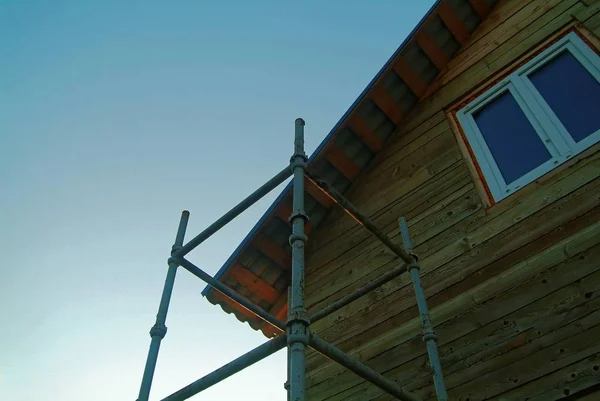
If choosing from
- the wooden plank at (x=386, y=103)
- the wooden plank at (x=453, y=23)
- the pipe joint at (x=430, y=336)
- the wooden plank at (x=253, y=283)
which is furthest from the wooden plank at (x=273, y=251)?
the wooden plank at (x=453, y=23)

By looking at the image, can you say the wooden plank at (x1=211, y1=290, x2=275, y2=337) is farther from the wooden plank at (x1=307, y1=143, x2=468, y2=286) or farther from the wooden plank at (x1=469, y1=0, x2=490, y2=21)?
the wooden plank at (x1=469, y1=0, x2=490, y2=21)

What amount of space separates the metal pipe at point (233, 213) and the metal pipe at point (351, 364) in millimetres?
1571

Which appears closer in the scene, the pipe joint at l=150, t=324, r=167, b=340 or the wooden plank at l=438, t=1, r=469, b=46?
the pipe joint at l=150, t=324, r=167, b=340

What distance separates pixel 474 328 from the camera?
3.80 metres

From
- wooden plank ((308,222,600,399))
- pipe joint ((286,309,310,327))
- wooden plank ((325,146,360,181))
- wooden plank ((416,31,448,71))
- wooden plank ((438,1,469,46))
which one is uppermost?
wooden plank ((438,1,469,46))

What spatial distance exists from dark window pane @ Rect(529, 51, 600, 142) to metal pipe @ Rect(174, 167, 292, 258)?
2.69 m

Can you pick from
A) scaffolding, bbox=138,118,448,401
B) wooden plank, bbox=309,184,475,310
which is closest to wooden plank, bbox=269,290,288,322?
wooden plank, bbox=309,184,475,310

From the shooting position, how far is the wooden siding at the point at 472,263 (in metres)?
3.35

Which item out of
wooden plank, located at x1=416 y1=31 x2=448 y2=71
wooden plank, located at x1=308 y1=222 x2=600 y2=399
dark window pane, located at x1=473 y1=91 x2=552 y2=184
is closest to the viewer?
wooden plank, located at x1=308 y1=222 x2=600 y2=399

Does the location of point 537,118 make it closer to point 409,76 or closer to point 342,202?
point 409,76

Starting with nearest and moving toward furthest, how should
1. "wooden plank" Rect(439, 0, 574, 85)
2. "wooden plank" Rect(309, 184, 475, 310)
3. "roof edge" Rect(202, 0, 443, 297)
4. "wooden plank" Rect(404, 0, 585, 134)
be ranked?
"wooden plank" Rect(309, 184, 475, 310) < "wooden plank" Rect(404, 0, 585, 134) < "wooden plank" Rect(439, 0, 574, 85) < "roof edge" Rect(202, 0, 443, 297)

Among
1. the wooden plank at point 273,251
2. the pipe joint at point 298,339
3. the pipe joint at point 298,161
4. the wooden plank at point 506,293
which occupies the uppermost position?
the wooden plank at point 273,251

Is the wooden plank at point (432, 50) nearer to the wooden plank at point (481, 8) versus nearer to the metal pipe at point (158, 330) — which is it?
the wooden plank at point (481, 8)

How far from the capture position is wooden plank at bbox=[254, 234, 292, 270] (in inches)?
244
